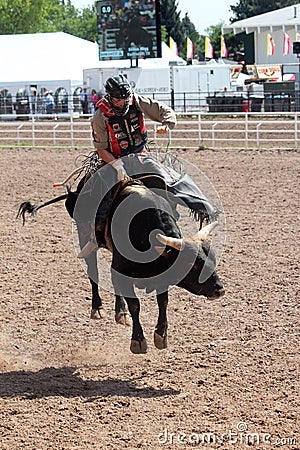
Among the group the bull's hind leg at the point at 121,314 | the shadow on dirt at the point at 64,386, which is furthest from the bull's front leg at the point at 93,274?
the shadow on dirt at the point at 64,386

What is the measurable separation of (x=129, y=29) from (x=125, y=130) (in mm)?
21587

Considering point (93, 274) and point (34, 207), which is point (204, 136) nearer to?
point (34, 207)

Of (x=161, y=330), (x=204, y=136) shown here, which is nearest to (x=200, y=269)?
(x=161, y=330)

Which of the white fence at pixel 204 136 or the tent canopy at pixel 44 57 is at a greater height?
the tent canopy at pixel 44 57

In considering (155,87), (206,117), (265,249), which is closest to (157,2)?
(206,117)

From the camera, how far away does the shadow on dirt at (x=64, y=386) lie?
478cm

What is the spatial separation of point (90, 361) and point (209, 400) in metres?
1.19

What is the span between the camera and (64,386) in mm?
4965

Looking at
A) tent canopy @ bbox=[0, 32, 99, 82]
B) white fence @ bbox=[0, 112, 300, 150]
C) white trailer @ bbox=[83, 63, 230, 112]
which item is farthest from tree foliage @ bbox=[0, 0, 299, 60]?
white fence @ bbox=[0, 112, 300, 150]

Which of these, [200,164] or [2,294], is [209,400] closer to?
[2,294]

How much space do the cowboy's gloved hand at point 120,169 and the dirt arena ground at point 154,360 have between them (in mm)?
1253

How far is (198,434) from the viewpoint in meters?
4.07

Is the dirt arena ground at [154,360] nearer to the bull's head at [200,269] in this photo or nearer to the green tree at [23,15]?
the bull's head at [200,269]

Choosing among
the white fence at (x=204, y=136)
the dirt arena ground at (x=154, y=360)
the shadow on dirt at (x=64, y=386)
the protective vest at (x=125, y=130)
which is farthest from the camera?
the white fence at (x=204, y=136)
